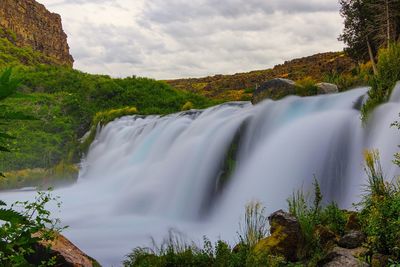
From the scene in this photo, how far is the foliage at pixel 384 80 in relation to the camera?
10.9 metres

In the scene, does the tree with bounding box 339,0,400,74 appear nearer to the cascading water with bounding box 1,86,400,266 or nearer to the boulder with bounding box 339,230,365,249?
the cascading water with bounding box 1,86,400,266

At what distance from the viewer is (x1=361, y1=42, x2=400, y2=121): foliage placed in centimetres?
1085

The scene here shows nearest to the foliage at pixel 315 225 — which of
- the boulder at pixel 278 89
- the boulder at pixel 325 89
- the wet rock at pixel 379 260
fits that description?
the wet rock at pixel 379 260

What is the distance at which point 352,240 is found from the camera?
6.14 meters

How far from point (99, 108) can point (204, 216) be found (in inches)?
874

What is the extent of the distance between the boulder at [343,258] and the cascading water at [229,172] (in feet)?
9.80

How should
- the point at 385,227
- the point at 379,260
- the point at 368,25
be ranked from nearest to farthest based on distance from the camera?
the point at 379,260 < the point at 385,227 < the point at 368,25

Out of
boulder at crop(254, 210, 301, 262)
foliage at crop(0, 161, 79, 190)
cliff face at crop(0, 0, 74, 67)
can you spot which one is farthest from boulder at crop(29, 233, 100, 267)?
cliff face at crop(0, 0, 74, 67)

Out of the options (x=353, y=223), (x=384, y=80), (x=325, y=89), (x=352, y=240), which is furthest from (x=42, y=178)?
(x=352, y=240)

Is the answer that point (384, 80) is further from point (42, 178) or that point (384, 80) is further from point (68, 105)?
point (68, 105)

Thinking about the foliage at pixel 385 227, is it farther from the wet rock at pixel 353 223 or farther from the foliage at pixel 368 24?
the foliage at pixel 368 24

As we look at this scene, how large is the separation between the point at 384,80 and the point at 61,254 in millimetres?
8775

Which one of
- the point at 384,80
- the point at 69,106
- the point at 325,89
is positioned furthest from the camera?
the point at 69,106

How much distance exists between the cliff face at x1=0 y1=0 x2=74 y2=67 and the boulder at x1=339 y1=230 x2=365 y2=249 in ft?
206
